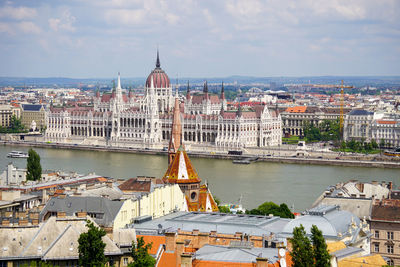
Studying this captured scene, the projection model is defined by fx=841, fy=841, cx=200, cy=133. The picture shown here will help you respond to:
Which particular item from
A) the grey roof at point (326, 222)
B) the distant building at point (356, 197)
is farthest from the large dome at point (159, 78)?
the grey roof at point (326, 222)

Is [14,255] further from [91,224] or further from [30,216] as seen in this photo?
[30,216]

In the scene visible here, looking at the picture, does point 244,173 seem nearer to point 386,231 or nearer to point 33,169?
point 33,169

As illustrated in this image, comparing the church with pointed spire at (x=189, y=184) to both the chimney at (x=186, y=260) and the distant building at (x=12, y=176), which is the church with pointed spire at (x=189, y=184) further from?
the chimney at (x=186, y=260)

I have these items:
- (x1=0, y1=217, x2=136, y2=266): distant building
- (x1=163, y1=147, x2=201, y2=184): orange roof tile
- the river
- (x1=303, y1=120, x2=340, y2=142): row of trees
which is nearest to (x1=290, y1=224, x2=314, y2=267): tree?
(x1=0, y1=217, x2=136, y2=266): distant building

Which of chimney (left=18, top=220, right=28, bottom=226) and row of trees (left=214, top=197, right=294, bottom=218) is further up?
chimney (left=18, top=220, right=28, bottom=226)

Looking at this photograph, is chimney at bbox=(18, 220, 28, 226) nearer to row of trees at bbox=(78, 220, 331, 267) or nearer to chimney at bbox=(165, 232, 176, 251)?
A: row of trees at bbox=(78, 220, 331, 267)

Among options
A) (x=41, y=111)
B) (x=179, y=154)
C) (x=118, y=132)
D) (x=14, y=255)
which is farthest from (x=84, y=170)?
(x=41, y=111)

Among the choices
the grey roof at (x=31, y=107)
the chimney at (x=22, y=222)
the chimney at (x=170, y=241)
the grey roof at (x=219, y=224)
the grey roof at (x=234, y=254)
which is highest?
the chimney at (x=22, y=222)

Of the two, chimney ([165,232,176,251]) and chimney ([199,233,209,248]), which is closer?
chimney ([165,232,176,251])
